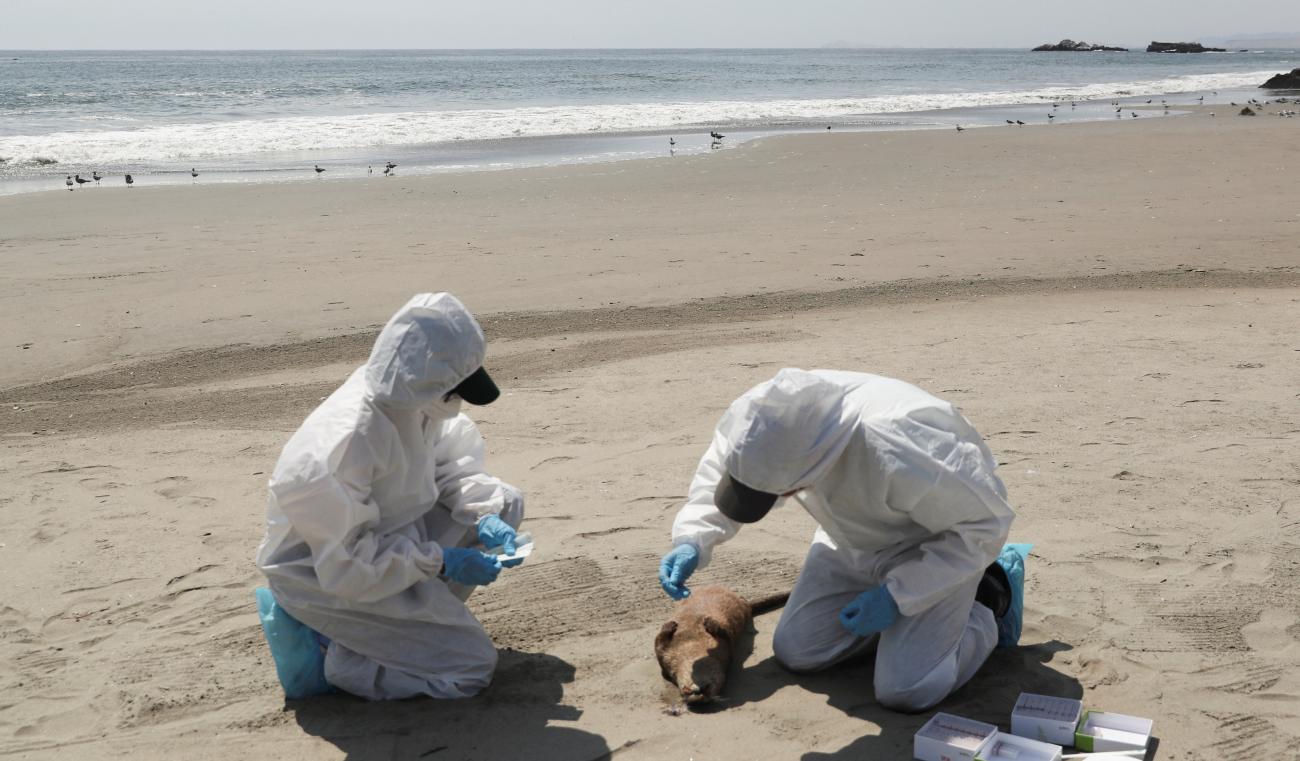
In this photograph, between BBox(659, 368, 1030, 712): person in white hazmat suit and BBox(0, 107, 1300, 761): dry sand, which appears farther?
BBox(0, 107, 1300, 761): dry sand

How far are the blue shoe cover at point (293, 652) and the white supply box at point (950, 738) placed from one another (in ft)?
5.62

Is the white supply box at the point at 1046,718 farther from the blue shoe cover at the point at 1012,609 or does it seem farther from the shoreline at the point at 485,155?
the shoreline at the point at 485,155

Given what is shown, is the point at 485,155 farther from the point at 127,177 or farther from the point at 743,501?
the point at 743,501

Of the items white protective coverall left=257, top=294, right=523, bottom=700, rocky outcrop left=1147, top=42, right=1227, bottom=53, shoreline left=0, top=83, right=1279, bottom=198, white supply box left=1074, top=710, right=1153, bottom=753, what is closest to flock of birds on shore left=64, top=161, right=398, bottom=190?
shoreline left=0, top=83, right=1279, bottom=198

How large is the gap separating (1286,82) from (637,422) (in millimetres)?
35832

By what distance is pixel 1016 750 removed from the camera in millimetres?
2881

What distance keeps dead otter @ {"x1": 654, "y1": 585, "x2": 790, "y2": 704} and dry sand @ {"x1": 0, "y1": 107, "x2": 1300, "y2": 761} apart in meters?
0.09

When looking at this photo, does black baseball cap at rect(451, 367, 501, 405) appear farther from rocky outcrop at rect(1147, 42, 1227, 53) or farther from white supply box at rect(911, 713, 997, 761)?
rocky outcrop at rect(1147, 42, 1227, 53)

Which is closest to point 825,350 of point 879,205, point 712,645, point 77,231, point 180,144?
point 712,645

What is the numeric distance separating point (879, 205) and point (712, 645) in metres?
8.44

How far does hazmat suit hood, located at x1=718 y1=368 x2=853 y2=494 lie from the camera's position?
2916mm

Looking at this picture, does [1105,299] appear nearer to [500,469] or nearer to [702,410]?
[702,410]

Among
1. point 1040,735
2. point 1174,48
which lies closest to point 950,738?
point 1040,735

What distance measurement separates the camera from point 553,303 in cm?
784
